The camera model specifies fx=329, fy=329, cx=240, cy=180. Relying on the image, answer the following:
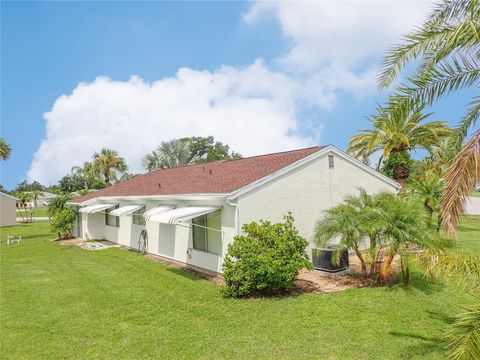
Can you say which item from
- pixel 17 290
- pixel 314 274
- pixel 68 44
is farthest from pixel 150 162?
pixel 314 274

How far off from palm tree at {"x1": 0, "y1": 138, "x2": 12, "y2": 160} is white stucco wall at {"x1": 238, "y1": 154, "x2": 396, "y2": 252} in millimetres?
40588

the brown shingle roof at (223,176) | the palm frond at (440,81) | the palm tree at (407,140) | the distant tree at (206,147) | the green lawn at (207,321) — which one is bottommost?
the green lawn at (207,321)

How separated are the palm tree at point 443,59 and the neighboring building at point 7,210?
6452cm

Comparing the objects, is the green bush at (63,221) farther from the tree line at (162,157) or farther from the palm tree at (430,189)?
the palm tree at (430,189)

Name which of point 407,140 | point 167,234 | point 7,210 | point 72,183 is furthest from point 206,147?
point 72,183

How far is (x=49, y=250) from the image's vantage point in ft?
91.4

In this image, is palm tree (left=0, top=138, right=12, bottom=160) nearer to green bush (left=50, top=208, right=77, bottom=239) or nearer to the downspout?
green bush (left=50, top=208, right=77, bottom=239)

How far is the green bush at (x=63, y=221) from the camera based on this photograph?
110 feet

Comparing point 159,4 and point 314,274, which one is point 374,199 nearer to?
point 314,274

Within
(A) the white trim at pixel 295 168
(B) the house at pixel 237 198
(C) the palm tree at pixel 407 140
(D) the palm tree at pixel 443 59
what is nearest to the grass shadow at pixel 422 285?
(B) the house at pixel 237 198

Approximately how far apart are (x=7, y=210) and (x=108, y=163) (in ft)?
61.1

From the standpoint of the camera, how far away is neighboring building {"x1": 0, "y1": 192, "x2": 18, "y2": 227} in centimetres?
5559

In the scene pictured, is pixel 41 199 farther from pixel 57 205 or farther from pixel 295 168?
pixel 295 168

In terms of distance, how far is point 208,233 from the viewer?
18109 millimetres
